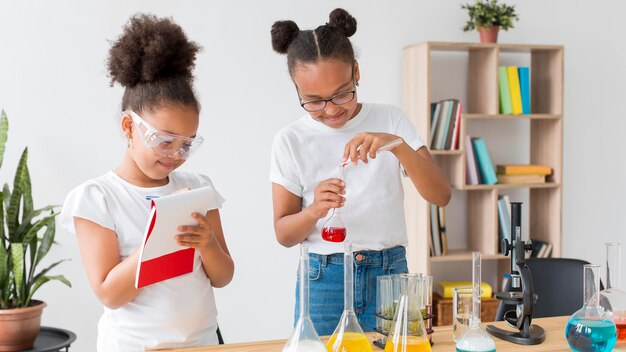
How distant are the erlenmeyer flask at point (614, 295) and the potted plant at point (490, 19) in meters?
2.76

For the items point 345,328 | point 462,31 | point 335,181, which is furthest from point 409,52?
point 345,328

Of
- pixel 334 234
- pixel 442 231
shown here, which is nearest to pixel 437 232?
pixel 442 231

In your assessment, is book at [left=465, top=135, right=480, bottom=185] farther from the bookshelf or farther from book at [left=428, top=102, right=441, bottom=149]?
book at [left=428, top=102, right=441, bottom=149]

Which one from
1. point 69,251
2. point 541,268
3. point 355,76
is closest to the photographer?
point 355,76

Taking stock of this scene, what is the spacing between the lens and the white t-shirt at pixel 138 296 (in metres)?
1.98

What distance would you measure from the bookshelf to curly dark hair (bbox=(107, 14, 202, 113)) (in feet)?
7.79

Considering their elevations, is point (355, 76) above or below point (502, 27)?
below

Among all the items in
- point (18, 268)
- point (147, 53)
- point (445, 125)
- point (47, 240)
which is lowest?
point (18, 268)

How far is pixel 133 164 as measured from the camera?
2082 millimetres

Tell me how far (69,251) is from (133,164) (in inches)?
80.9

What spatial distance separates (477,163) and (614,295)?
106 inches

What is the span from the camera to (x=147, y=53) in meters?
2.09

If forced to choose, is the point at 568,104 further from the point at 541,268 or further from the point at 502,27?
the point at 541,268

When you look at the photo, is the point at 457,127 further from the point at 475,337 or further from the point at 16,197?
the point at 475,337
